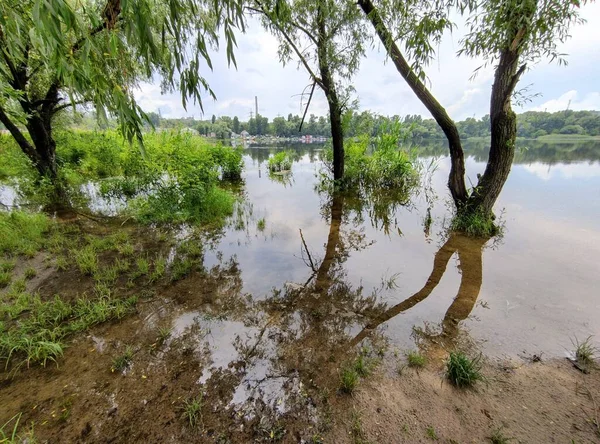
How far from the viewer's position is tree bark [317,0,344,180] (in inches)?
244

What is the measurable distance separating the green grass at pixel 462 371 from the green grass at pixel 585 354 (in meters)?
0.97

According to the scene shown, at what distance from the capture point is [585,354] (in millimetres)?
2154

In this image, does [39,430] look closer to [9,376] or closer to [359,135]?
[9,376]

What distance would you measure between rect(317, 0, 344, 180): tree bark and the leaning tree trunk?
3.70 metres

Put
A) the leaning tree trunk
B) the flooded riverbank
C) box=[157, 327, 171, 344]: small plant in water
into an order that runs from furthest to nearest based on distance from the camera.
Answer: the leaning tree trunk, box=[157, 327, 171, 344]: small plant in water, the flooded riverbank

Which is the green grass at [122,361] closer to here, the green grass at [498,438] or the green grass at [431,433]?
the green grass at [431,433]

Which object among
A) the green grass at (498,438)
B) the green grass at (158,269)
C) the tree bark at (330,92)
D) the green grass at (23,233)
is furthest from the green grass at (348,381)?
the tree bark at (330,92)

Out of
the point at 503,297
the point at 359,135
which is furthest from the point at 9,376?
the point at 359,135

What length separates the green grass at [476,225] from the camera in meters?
4.74

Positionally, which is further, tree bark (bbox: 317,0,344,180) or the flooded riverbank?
tree bark (bbox: 317,0,344,180)

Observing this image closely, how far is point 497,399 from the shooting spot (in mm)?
1816

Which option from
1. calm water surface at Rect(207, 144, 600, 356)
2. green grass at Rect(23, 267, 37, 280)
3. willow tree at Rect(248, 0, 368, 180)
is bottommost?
calm water surface at Rect(207, 144, 600, 356)

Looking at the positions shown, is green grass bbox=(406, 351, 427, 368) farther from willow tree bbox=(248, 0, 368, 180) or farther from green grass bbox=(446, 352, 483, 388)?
willow tree bbox=(248, 0, 368, 180)

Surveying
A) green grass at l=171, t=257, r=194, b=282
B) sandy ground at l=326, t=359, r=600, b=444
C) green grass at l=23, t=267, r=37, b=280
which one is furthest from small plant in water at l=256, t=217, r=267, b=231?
sandy ground at l=326, t=359, r=600, b=444
